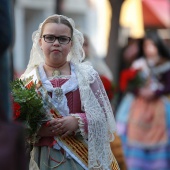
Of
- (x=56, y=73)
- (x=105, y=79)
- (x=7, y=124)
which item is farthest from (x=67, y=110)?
(x=105, y=79)

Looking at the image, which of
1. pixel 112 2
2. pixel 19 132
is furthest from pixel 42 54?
pixel 112 2

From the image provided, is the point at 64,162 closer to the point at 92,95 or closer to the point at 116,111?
the point at 92,95

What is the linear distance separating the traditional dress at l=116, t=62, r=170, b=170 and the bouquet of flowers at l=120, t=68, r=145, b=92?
18 centimetres

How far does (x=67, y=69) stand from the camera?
4.70 metres

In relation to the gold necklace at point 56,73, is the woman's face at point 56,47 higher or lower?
higher

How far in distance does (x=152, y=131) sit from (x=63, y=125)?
5.53m

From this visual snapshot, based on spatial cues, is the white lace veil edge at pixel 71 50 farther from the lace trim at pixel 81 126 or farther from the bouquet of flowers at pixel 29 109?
the lace trim at pixel 81 126

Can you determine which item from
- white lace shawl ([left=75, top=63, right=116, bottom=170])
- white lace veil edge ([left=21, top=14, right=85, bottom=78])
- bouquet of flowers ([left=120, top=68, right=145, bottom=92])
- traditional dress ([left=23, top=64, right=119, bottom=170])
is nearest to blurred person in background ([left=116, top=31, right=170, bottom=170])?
bouquet of flowers ([left=120, top=68, right=145, bottom=92])

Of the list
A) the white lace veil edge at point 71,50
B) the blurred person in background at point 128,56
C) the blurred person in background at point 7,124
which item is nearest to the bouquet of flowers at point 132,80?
the blurred person in background at point 128,56

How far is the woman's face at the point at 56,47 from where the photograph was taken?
4594mm

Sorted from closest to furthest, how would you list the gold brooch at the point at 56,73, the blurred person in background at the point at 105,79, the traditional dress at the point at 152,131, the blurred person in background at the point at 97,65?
the gold brooch at the point at 56,73 < the blurred person in background at the point at 105,79 < the blurred person in background at the point at 97,65 < the traditional dress at the point at 152,131

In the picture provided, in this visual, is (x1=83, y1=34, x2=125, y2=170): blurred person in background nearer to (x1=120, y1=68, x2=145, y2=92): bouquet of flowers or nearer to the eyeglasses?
the eyeglasses

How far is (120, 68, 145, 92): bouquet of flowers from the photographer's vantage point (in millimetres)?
9852

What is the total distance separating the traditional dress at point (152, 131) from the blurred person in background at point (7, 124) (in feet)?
22.6
